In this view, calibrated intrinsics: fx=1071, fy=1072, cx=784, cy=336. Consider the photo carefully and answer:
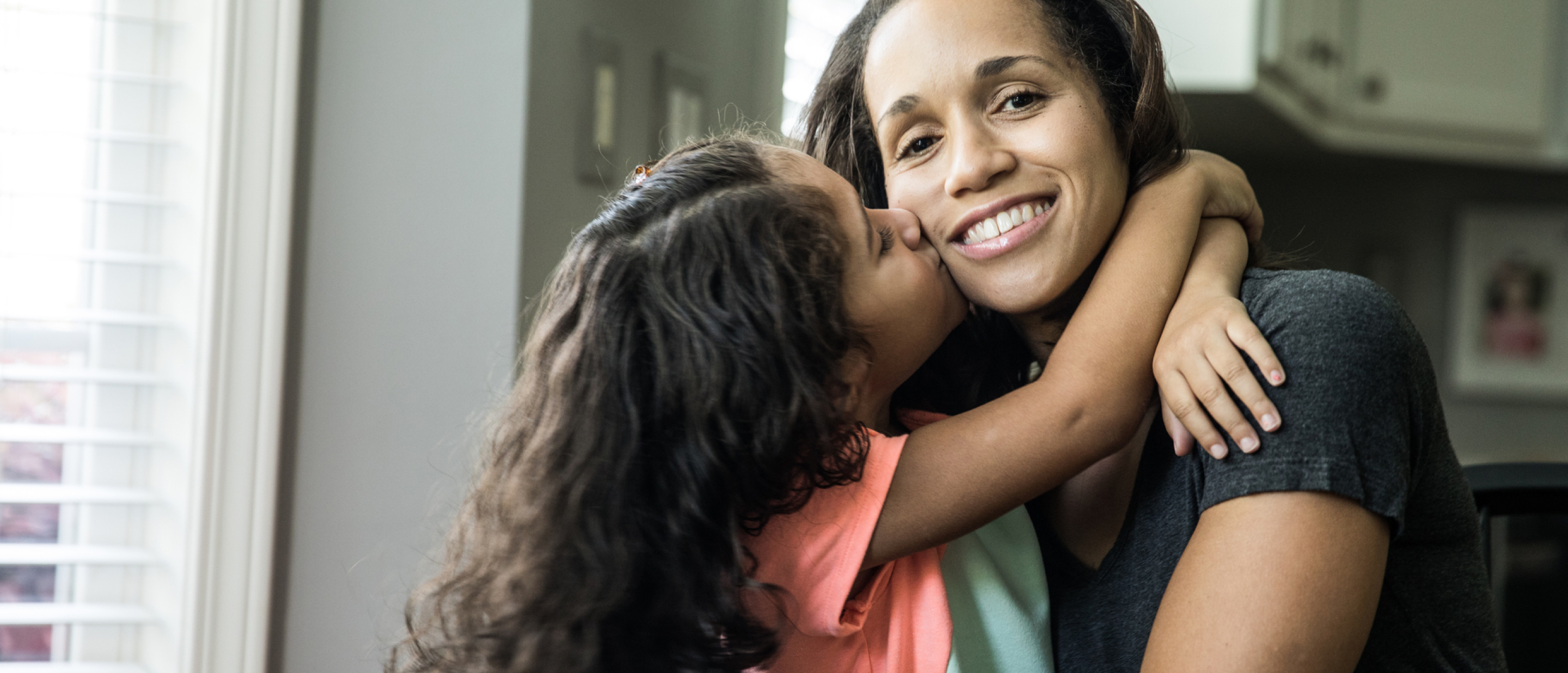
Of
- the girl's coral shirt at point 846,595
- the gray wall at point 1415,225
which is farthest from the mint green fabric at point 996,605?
the gray wall at point 1415,225

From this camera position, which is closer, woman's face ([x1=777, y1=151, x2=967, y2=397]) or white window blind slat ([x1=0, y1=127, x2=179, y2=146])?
woman's face ([x1=777, y1=151, x2=967, y2=397])

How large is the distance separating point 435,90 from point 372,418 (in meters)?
0.48

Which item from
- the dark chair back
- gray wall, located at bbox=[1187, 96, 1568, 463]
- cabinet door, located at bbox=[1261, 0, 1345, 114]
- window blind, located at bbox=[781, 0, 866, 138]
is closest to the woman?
the dark chair back

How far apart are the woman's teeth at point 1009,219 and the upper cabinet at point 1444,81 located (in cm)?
209

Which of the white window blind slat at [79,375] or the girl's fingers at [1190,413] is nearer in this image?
the girl's fingers at [1190,413]

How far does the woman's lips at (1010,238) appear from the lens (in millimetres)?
A: 991

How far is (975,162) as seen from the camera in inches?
38.9

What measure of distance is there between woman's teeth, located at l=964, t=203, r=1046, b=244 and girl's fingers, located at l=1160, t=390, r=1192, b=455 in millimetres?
228

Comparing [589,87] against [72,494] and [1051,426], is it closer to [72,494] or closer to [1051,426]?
[72,494]

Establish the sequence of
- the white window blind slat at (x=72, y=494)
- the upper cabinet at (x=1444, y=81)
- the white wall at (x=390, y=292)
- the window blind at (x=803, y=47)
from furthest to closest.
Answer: the upper cabinet at (x=1444, y=81) → the window blind at (x=803, y=47) → the white wall at (x=390, y=292) → the white window blind slat at (x=72, y=494)

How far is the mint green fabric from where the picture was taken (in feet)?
2.98

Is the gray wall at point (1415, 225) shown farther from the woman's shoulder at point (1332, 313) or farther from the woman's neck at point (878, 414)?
the woman's shoulder at point (1332, 313)

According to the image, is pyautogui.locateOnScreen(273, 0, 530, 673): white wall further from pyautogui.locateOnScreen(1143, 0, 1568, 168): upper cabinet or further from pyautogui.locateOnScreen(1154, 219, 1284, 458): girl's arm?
pyautogui.locateOnScreen(1143, 0, 1568, 168): upper cabinet

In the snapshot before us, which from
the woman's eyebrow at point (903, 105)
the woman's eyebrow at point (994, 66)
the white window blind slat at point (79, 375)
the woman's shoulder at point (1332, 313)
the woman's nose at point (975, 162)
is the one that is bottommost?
the white window blind slat at point (79, 375)
